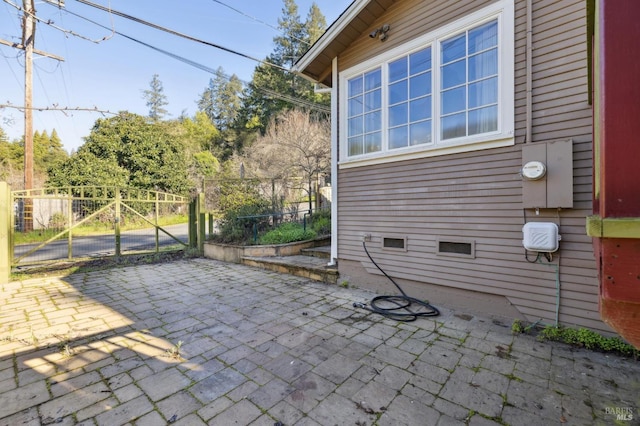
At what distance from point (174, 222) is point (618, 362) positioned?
10041 millimetres

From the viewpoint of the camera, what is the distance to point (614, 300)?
3.09ft

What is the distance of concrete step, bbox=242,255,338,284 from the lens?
4932 millimetres

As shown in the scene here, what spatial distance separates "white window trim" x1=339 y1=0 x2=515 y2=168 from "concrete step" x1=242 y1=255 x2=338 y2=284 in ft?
6.12

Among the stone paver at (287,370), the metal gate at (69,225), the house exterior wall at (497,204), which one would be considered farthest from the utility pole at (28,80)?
the house exterior wall at (497,204)

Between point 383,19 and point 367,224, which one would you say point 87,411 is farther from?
point 383,19

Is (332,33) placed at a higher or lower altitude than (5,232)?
higher

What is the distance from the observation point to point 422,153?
3852 mm

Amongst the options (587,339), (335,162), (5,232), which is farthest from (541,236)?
(5,232)

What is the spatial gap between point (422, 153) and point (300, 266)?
2.96 metres

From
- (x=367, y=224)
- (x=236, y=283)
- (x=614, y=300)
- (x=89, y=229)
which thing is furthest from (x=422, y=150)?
(x=89, y=229)

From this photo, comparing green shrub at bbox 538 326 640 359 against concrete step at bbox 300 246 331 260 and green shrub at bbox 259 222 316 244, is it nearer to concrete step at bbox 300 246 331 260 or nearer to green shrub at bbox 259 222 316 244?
concrete step at bbox 300 246 331 260

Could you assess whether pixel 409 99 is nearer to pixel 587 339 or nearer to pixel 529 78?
pixel 529 78

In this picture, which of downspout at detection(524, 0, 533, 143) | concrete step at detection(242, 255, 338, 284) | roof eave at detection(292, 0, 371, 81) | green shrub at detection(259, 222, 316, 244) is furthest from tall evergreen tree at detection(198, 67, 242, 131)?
downspout at detection(524, 0, 533, 143)

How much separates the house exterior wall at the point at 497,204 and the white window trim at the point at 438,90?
7 centimetres
